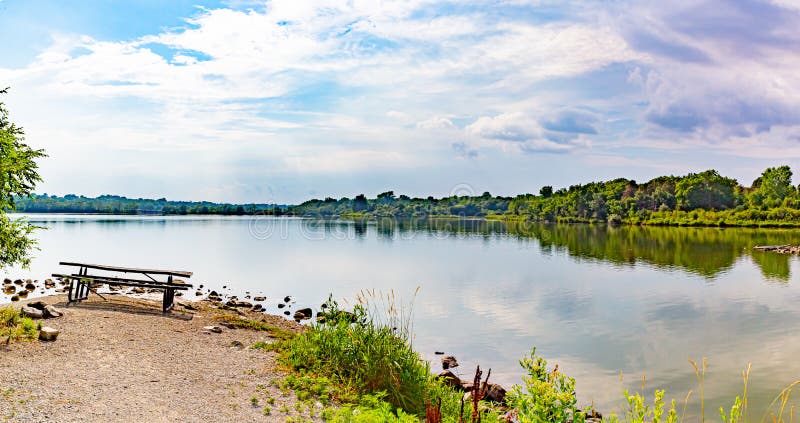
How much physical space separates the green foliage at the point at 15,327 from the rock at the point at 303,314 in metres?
10.9

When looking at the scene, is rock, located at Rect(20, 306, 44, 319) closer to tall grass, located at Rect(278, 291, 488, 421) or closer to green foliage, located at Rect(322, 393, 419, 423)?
tall grass, located at Rect(278, 291, 488, 421)

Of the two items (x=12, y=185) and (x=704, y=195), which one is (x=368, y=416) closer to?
(x=12, y=185)

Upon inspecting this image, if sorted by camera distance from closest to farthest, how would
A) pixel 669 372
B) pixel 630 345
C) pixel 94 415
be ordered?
pixel 94 415, pixel 669 372, pixel 630 345

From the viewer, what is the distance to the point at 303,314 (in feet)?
75.7

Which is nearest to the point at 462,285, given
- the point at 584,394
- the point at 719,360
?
the point at 719,360

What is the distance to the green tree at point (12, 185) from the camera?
12865 millimetres

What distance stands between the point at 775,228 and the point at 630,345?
94.7m

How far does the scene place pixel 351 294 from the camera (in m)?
30.5

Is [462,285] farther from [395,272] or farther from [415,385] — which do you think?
[415,385]

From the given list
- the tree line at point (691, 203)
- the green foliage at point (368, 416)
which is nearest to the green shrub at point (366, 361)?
the green foliage at point (368, 416)

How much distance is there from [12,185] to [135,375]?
7346mm

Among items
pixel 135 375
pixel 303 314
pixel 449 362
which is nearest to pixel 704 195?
pixel 303 314

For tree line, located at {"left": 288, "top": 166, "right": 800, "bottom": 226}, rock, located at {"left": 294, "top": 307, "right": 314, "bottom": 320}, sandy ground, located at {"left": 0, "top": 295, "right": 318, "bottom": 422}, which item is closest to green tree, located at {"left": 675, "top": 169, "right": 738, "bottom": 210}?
tree line, located at {"left": 288, "top": 166, "right": 800, "bottom": 226}

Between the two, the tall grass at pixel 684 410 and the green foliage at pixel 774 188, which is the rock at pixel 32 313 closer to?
the tall grass at pixel 684 410
